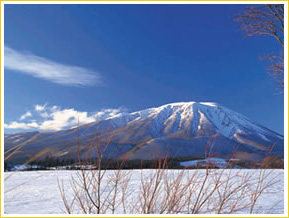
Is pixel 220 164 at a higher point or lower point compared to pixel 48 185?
higher

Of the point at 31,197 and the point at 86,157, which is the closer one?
the point at 86,157

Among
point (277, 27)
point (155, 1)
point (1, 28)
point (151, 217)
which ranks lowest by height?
point (151, 217)

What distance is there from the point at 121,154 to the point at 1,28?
127 centimetres

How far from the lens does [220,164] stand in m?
1.25

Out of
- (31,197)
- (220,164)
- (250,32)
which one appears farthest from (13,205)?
(250,32)

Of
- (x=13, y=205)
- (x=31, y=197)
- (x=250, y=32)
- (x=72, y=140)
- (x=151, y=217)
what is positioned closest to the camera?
(x=151, y=217)

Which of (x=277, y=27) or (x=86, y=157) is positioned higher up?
(x=277, y=27)

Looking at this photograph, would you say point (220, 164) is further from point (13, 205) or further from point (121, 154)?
point (13, 205)

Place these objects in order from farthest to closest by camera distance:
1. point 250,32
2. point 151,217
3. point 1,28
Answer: point 250,32 → point 1,28 → point 151,217

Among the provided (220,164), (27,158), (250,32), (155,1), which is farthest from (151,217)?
(250,32)

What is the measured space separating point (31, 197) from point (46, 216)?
376 centimetres

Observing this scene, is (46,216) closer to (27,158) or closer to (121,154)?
(27,158)

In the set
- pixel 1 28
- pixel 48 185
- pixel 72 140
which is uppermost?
pixel 1 28

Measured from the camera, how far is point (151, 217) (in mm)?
1076
